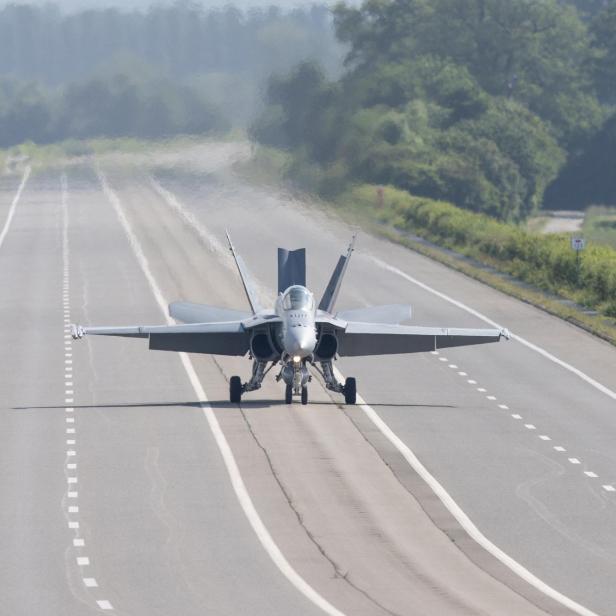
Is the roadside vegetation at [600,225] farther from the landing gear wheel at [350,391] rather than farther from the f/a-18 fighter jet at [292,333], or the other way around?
the landing gear wheel at [350,391]

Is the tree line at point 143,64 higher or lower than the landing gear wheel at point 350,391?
higher

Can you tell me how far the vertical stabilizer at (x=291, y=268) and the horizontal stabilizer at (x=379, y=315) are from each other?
1.54 metres

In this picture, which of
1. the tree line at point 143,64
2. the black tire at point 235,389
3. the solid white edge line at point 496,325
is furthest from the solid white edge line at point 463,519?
the tree line at point 143,64

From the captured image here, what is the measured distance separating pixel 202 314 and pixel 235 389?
2.79 metres

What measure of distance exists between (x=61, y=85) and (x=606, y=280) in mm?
76634

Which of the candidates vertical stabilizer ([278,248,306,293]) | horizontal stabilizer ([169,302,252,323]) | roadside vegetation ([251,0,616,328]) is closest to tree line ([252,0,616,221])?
roadside vegetation ([251,0,616,328])

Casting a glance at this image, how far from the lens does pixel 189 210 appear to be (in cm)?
9481

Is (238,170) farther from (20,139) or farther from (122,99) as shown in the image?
(20,139)

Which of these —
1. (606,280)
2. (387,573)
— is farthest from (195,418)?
(606,280)

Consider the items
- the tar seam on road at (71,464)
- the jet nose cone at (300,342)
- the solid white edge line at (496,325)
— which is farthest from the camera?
the solid white edge line at (496,325)

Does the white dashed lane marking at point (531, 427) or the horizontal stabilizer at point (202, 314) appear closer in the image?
the white dashed lane marking at point (531, 427)

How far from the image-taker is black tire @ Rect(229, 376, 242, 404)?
41.9m

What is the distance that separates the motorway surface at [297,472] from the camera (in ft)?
85.0

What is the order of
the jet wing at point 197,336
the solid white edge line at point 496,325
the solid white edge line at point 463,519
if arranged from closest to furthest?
the solid white edge line at point 463,519
the jet wing at point 197,336
the solid white edge line at point 496,325
